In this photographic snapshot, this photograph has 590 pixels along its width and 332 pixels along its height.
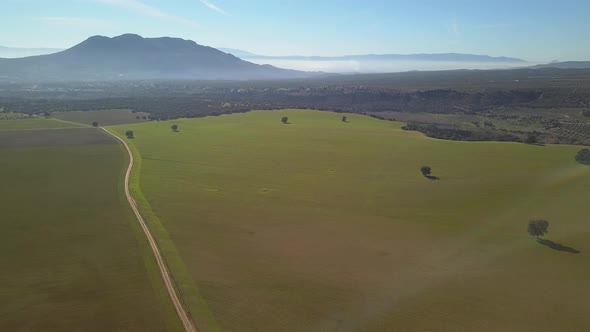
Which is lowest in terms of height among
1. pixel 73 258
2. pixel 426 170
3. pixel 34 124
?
pixel 426 170

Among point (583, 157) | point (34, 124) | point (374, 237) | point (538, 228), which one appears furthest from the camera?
point (34, 124)

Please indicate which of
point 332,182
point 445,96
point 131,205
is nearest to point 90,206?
point 131,205

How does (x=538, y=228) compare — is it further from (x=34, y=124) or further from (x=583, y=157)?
(x=34, y=124)

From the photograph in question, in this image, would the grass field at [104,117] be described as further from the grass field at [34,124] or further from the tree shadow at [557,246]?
the tree shadow at [557,246]

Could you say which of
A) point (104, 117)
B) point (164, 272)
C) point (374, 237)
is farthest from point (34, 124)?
point (374, 237)

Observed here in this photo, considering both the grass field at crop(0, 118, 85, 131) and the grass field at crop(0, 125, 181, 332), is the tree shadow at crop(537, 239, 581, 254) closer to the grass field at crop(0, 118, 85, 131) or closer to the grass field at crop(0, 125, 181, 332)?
the grass field at crop(0, 125, 181, 332)

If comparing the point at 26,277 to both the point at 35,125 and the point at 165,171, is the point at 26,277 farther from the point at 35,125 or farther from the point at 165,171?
the point at 35,125

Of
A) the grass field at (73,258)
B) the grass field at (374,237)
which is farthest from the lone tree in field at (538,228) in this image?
the grass field at (73,258)
